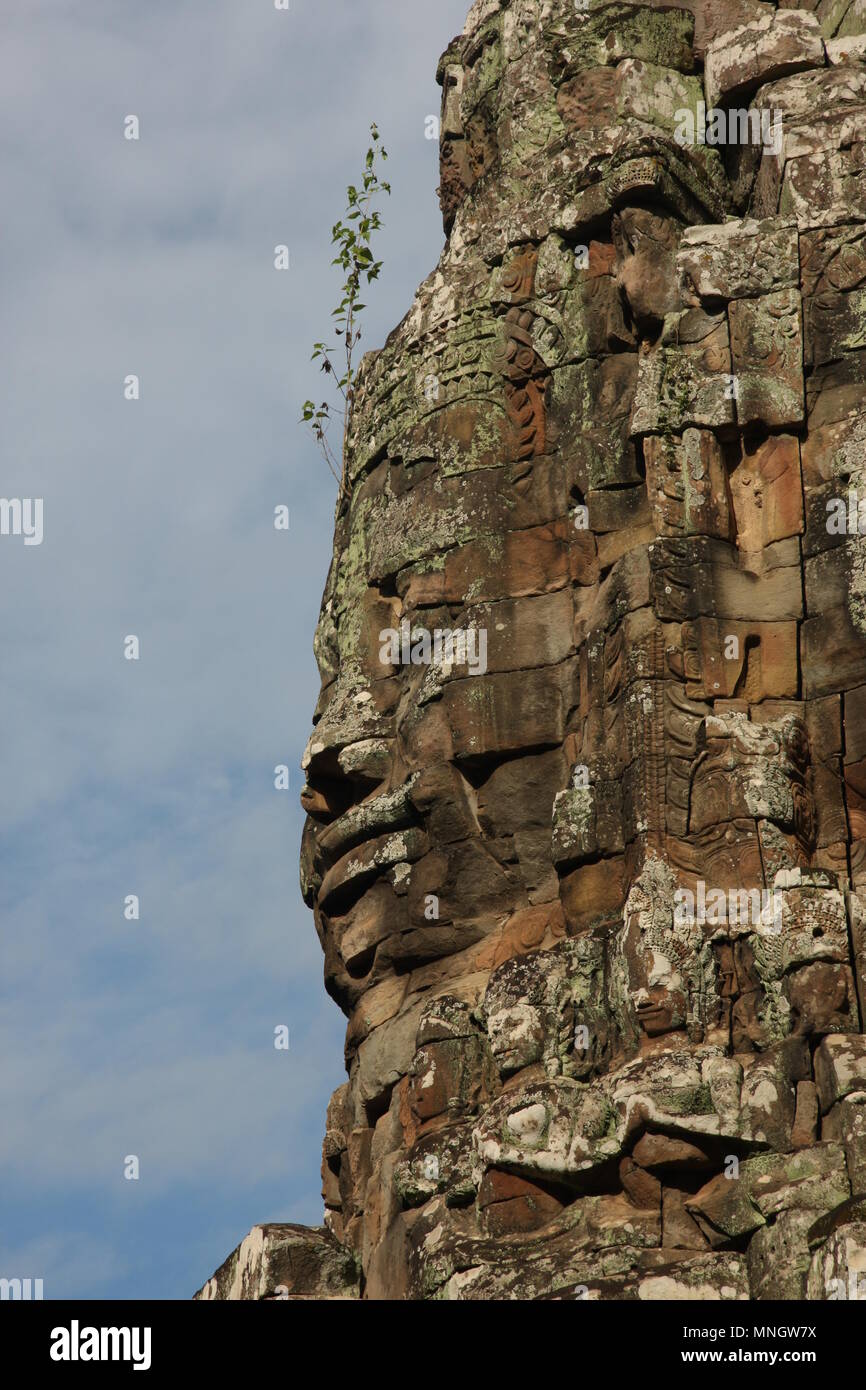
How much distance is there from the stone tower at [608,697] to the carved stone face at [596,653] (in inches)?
1.4

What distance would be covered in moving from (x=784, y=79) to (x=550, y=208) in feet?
7.74

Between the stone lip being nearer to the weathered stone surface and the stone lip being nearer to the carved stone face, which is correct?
the carved stone face

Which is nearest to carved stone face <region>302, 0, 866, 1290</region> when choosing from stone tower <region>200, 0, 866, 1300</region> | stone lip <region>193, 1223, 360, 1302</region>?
stone tower <region>200, 0, 866, 1300</region>

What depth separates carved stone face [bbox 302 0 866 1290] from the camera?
20312 millimetres

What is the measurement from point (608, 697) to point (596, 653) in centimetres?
47

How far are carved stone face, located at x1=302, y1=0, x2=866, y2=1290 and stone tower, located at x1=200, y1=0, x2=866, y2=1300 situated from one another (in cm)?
3

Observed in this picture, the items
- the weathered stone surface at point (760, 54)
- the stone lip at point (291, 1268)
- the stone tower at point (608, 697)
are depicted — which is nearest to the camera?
the stone tower at point (608, 697)

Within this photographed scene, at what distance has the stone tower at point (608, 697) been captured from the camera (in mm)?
19859

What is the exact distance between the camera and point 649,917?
806 inches

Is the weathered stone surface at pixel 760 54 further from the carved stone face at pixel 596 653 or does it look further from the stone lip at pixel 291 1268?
the stone lip at pixel 291 1268

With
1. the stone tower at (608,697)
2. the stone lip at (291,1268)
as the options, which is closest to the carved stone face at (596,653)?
the stone tower at (608,697)

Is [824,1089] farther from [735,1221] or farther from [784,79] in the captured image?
[784,79]

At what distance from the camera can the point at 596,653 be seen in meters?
22.3

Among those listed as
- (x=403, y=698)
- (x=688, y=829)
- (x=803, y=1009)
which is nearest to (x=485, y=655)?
(x=403, y=698)
